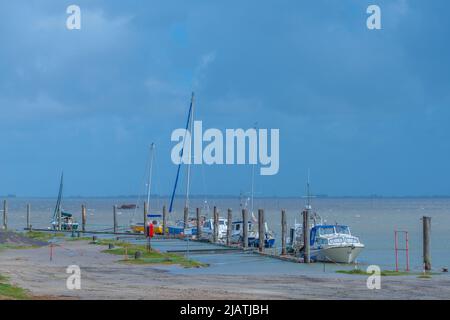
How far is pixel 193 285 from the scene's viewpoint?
2866cm

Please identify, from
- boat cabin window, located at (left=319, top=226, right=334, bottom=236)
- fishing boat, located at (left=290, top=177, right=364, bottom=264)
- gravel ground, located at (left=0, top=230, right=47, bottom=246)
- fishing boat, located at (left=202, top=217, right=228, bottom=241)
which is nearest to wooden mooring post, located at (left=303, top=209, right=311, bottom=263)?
fishing boat, located at (left=290, top=177, right=364, bottom=264)

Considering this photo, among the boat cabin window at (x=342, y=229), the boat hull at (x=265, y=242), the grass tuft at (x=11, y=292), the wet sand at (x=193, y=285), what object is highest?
the boat cabin window at (x=342, y=229)

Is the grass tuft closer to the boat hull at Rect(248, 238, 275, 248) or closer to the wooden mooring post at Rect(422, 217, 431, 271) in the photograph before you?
the wooden mooring post at Rect(422, 217, 431, 271)

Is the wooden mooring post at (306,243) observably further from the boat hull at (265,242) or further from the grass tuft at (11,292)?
the grass tuft at (11,292)

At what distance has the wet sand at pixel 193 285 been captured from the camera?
987 inches

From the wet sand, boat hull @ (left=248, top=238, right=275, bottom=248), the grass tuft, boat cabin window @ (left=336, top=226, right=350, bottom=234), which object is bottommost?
boat hull @ (left=248, top=238, right=275, bottom=248)

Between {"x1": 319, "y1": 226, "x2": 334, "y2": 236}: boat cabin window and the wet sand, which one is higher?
{"x1": 319, "y1": 226, "x2": 334, "y2": 236}: boat cabin window

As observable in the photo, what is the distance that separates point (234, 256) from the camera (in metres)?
51.4

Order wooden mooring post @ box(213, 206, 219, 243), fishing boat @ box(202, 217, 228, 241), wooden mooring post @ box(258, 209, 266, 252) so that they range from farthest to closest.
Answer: fishing boat @ box(202, 217, 228, 241) → wooden mooring post @ box(213, 206, 219, 243) → wooden mooring post @ box(258, 209, 266, 252)

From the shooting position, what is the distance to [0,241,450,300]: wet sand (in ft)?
82.2

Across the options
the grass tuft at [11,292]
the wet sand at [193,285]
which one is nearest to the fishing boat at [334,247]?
the wet sand at [193,285]

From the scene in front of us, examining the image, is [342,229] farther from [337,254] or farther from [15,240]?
[15,240]
